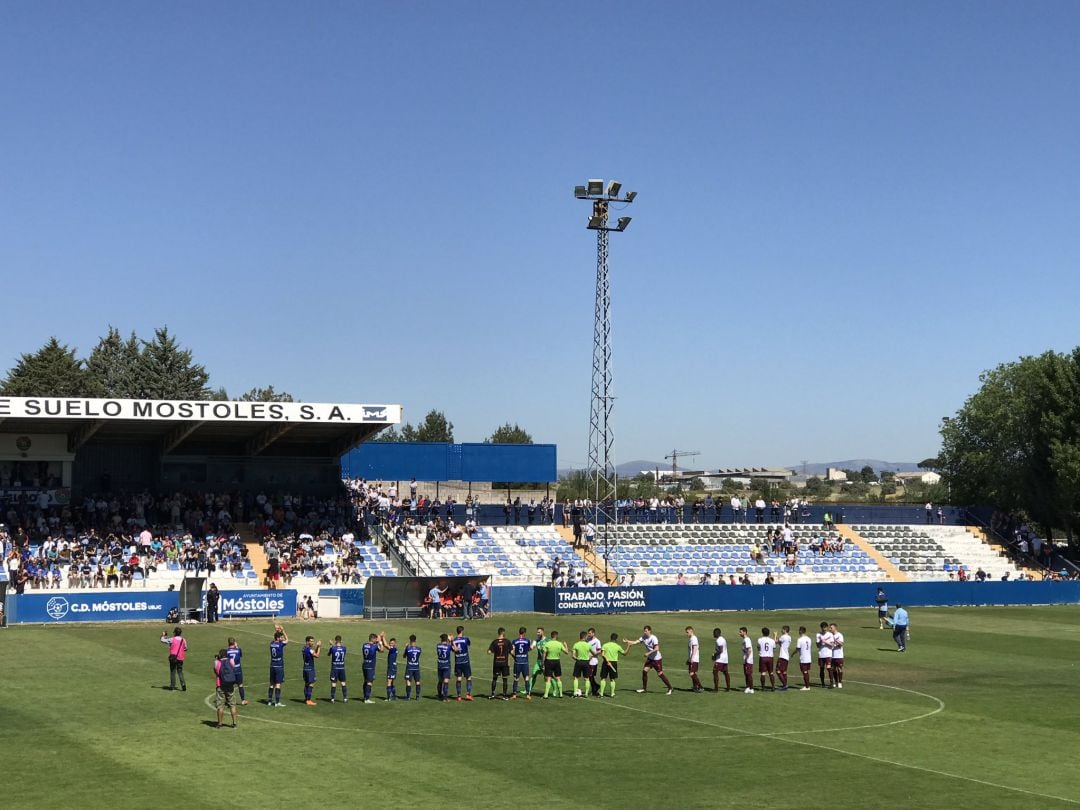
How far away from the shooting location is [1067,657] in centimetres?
4172

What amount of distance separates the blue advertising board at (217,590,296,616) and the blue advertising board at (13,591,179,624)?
204 centimetres

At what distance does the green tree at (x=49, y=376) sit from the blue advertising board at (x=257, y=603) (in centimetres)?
6915

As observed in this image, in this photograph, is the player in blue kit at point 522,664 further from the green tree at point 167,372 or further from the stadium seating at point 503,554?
the green tree at point 167,372

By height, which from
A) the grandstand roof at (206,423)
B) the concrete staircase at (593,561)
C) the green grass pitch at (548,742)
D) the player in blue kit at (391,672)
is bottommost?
the green grass pitch at (548,742)

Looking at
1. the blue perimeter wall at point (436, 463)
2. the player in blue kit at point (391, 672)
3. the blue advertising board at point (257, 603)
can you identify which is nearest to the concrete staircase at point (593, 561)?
the blue perimeter wall at point (436, 463)

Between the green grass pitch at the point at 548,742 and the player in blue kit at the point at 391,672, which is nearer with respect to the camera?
the green grass pitch at the point at 548,742

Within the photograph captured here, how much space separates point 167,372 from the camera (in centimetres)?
12281

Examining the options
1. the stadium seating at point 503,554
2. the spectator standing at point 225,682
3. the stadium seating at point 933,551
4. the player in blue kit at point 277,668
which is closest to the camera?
the spectator standing at point 225,682

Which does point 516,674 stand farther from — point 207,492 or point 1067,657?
point 207,492

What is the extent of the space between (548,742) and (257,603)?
102ft

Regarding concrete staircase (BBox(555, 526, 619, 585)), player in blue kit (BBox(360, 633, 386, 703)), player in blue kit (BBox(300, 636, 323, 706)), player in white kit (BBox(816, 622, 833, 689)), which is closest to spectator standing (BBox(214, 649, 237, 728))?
player in blue kit (BBox(300, 636, 323, 706))

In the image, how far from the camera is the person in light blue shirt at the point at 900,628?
4216cm

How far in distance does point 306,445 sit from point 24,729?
152ft

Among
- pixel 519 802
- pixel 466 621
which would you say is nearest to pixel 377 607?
pixel 466 621
